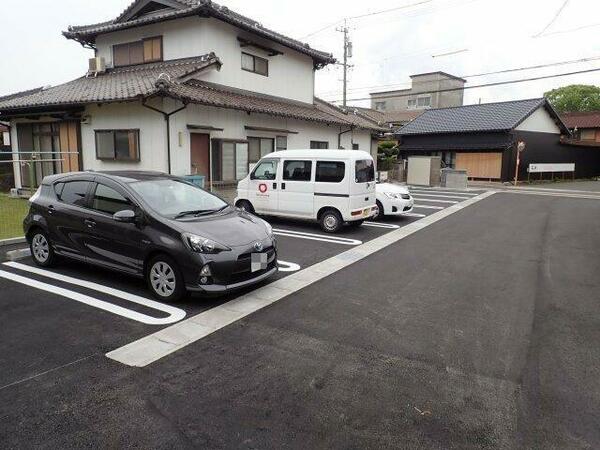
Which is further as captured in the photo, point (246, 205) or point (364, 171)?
point (246, 205)

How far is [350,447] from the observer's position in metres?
2.71

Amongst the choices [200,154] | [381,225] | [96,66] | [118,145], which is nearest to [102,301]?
[381,225]

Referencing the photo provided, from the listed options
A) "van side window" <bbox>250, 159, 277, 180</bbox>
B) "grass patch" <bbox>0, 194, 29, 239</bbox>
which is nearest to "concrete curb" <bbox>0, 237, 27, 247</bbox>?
"grass patch" <bbox>0, 194, 29, 239</bbox>

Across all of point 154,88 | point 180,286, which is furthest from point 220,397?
point 154,88

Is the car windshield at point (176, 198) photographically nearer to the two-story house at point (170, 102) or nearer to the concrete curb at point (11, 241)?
the concrete curb at point (11, 241)

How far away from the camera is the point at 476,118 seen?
28797mm

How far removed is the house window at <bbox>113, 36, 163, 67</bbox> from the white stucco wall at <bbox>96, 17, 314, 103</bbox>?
200mm

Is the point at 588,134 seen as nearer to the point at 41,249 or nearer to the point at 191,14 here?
the point at 191,14

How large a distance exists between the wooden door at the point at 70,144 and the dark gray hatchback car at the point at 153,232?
8.87 metres

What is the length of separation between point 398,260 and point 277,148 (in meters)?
10.6

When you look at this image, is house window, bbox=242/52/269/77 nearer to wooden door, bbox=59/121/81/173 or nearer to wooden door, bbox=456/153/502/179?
wooden door, bbox=59/121/81/173

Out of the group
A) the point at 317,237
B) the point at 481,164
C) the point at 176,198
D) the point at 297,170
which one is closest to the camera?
the point at 176,198

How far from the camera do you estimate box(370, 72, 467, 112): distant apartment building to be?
4972 cm

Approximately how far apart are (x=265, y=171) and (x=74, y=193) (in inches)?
197
